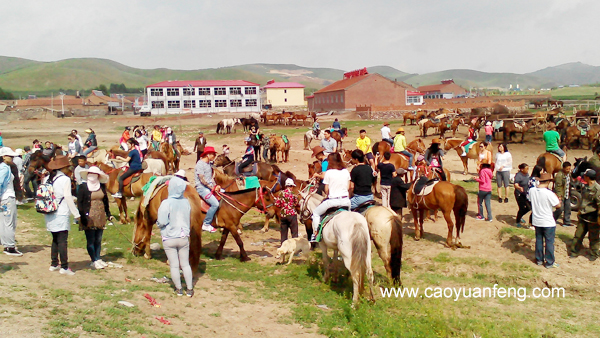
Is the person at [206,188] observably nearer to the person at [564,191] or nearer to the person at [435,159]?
the person at [435,159]

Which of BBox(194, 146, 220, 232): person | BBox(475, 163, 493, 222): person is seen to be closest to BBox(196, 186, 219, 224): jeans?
BBox(194, 146, 220, 232): person

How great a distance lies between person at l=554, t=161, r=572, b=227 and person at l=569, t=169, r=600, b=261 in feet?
4.78

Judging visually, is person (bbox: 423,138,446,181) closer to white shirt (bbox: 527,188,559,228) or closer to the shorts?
the shorts

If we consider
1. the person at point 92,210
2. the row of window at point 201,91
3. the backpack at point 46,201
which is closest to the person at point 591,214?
the person at point 92,210

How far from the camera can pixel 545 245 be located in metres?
9.74

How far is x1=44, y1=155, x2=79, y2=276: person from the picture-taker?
7879 mm

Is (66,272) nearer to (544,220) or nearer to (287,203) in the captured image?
(287,203)

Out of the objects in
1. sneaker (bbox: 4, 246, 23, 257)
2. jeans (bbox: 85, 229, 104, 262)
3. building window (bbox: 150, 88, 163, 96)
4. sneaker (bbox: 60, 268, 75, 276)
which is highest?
building window (bbox: 150, 88, 163, 96)

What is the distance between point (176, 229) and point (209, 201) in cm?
237

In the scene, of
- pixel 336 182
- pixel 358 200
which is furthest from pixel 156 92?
pixel 336 182

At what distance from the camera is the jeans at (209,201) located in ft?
32.1

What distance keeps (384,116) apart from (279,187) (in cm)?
4191

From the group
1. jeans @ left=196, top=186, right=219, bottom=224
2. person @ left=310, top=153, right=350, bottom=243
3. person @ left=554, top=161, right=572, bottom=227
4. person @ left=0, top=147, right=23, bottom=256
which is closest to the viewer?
person @ left=310, top=153, right=350, bottom=243

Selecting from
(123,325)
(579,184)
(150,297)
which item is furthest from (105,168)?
(579,184)
